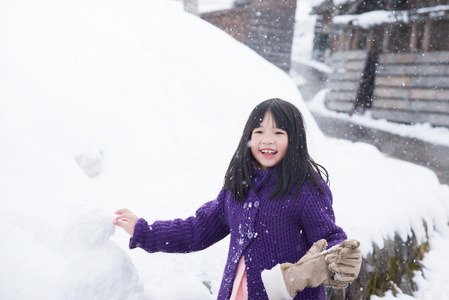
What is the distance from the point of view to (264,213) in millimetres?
1523

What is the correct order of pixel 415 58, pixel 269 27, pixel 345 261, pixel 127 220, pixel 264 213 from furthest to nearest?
pixel 269 27
pixel 415 58
pixel 127 220
pixel 264 213
pixel 345 261

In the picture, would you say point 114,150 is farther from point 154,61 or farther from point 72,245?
point 154,61

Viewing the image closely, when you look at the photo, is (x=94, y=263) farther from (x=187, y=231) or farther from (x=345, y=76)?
(x=345, y=76)

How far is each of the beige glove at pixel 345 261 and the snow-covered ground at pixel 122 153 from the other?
83cm

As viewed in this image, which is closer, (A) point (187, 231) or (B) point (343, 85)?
(A) point (187, 231)

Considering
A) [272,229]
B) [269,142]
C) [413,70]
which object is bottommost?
[272,229]

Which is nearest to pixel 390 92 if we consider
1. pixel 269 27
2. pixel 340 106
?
pixel 340 106

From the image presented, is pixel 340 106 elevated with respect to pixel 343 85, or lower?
lower

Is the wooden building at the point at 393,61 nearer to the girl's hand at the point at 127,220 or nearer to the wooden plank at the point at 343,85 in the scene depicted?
the wooden plank at the point at 343,85

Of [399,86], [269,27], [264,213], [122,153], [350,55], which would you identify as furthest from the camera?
[269,27]

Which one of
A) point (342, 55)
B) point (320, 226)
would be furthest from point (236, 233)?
point (342, 55)

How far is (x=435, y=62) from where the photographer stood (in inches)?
298

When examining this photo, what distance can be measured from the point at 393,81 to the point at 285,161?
7991mm

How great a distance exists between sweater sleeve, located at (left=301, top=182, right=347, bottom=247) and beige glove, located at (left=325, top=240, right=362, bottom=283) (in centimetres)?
16
